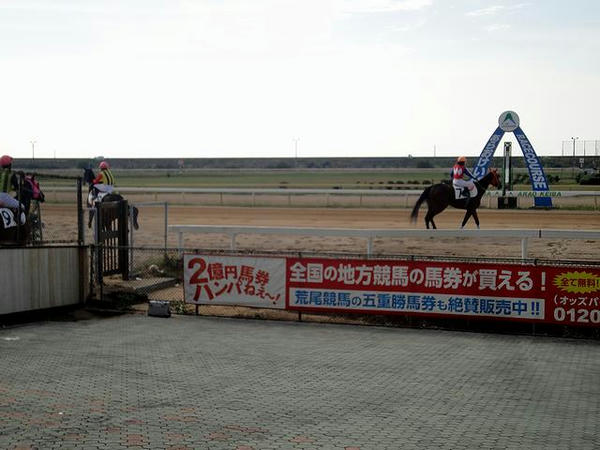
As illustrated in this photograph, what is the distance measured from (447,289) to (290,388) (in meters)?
5.26

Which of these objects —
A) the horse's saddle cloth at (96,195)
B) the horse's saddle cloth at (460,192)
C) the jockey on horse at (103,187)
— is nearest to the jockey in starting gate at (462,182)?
the horse's saddle cloth at (460,192)

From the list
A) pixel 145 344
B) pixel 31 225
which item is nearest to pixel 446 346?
pixel 145 344


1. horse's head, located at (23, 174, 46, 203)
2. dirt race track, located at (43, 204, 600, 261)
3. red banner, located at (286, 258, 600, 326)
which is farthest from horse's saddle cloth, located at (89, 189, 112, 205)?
red banner, located at (286, 258, 600, 326)

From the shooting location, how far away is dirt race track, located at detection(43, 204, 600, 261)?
22484 millimetres

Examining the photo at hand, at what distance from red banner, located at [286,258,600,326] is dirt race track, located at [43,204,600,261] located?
664cm

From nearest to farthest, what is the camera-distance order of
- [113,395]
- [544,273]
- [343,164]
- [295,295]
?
[113,395]
[544,273]
[295,295]
[343,164]

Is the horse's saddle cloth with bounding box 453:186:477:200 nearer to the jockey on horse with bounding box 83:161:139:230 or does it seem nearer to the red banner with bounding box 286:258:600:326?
the red banner with bounding box 286:258:600:326

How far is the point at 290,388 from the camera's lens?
10.2 metres

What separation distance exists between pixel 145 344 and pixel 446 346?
4770mm

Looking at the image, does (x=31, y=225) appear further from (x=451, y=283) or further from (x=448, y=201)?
(x=448, y=201)

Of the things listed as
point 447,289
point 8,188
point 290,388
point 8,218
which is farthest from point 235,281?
point 290,388

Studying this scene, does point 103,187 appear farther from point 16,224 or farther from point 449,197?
point 449,197

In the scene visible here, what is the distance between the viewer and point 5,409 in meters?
8.95

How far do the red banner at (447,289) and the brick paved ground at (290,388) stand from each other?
1.55ft
